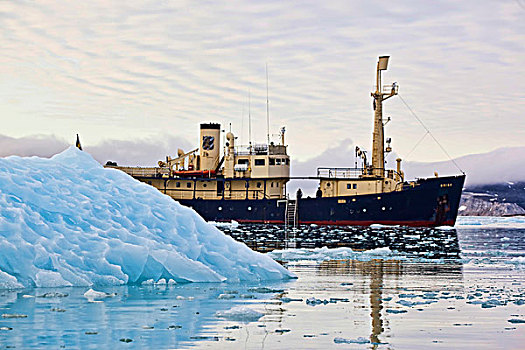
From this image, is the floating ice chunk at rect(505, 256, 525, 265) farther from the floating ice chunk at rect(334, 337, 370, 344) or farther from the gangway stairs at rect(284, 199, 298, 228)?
the gangway stairs at rect(284, 199, 298, 228)

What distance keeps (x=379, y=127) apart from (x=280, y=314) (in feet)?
160

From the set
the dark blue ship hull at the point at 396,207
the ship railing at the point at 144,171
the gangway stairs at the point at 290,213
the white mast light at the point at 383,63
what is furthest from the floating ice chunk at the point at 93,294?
the ship railing at the point at 144,171

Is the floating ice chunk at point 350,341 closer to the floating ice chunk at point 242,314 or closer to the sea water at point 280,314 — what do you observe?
the sea water at point 280,314

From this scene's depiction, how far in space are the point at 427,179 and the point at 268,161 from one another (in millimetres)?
12182

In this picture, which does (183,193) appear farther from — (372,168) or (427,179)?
(427,179)

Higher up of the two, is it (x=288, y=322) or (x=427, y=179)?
(x=427, y=179)

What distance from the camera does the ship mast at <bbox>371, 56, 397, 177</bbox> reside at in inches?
2255

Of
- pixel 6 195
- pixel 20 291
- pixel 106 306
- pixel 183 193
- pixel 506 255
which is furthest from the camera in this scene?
pixel 183 193

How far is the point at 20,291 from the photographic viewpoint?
40.6ft

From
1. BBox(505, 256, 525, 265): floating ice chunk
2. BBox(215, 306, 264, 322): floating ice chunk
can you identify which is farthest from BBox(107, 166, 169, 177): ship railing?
BBox(215, 306, 264, 322): floating ice chunk

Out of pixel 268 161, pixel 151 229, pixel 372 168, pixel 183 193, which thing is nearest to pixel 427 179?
pixel 372 168

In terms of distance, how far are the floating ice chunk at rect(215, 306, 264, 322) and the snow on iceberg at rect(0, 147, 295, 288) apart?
3.31 m

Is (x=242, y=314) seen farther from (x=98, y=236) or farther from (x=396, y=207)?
(x=396, y=207)

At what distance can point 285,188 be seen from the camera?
59.8 meters
